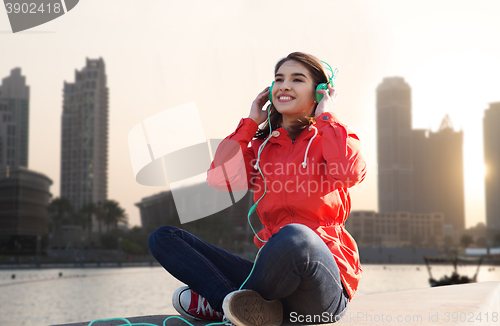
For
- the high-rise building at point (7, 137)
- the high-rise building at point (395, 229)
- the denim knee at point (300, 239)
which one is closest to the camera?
the denim knee at point (300, 239)

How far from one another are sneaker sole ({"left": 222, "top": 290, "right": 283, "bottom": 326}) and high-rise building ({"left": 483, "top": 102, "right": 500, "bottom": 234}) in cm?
14588

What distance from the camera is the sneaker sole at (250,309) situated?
1.51 metres

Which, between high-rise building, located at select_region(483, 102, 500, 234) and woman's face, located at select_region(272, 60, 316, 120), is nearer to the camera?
woman's face, located at select_region(272, 60, 316, 120)

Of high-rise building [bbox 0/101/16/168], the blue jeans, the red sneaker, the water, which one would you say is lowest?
the water

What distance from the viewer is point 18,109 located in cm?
11888

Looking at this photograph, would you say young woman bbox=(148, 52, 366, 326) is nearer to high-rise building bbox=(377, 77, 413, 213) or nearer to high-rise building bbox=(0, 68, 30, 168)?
high-rise building bbox=(0, 68, 30, 168)

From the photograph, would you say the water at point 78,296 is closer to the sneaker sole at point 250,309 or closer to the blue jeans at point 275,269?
the blue jeans at point 275,269

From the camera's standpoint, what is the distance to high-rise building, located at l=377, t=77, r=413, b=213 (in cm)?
13975

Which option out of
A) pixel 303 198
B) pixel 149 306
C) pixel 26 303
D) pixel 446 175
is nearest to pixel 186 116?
pixel 303 198

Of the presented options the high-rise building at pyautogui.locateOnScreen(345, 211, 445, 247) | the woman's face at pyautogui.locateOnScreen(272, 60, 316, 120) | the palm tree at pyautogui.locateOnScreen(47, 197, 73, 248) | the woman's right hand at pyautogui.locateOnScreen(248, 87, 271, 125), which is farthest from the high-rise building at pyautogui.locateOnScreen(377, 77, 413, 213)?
the woman's face at pyautogui.locateOnScreen(272, 60, 316, 120)

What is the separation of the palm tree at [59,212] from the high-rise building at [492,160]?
372ft

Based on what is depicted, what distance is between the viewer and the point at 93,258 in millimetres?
64000

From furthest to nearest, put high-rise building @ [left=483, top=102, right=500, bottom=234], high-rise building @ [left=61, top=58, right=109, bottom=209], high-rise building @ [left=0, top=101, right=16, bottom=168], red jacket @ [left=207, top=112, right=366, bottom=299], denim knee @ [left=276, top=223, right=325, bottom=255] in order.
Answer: high-rise building @ [left=483, top=102, right=500, bottom=234], high-rise building @ [left=61, top=58, right=109, bottom=209], high-rise building @ [left=0, top=101, right=16, bottom=168], red jacket @ [left=207, top=112, right=366, bottom=299], denim knee @ [left=276, top=223, right=325, bottom=255]

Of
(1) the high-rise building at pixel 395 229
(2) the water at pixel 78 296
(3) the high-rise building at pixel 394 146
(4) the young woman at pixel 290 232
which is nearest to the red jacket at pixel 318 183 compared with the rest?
(4) the young woman at pixel 290 232
